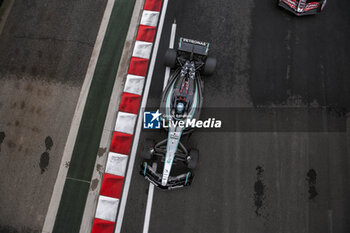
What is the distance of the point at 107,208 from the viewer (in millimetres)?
6648

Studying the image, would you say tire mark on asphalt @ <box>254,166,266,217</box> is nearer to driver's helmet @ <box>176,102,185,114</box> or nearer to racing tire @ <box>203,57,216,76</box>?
driver's helmet @ <box>176,102,185,114</box>

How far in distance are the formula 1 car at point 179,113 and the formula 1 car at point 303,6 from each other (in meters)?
3.46

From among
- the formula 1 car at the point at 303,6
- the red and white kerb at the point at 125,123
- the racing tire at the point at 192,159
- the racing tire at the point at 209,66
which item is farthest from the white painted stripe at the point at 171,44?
the formula 1 car at the point at 303,6

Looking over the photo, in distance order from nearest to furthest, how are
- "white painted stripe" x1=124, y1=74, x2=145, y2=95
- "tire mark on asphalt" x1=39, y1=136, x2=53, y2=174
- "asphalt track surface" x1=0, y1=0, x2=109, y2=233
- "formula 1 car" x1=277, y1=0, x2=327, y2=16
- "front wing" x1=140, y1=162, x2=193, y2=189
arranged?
1. "front wing" x1=140, y1=162, x2=193, y2=189
2. "asphalt track surface" x1=0, y1=0, x2=109, y2=233
3. "tire mark on asphalt" x1=39, y1=136, x2=53, y2=174
4. "white painted stripe" x1=124, y1=74, x2=145, y2=95
5. "formula 1 car" x1=277, y1=0, x2=327, y2=16

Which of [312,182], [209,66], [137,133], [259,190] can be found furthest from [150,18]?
[312,182]

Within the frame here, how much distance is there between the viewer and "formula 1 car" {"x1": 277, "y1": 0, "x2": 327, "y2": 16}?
7.62 metres

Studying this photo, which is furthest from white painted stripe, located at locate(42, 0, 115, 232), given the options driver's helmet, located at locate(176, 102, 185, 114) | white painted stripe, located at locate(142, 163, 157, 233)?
driver's helmet, located at locate(176, 102, 185, 114)

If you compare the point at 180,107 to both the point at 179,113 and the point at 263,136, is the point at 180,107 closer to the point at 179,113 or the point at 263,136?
the point at 179,113

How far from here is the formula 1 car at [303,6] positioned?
7617 millimetres

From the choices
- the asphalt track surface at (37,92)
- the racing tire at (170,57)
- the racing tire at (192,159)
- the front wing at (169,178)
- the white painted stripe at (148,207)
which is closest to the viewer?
the front wing at (169,178)

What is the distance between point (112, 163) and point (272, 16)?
7.36 meters

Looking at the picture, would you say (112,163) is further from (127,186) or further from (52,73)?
(52,73)

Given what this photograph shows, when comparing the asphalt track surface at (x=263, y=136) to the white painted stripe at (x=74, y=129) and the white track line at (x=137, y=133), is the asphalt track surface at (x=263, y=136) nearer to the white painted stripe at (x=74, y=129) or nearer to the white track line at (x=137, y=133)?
the white track line at (x=137, y=133)

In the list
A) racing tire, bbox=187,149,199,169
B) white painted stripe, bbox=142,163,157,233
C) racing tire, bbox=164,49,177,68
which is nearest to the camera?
racing tire, bbox=187,149,199,169
